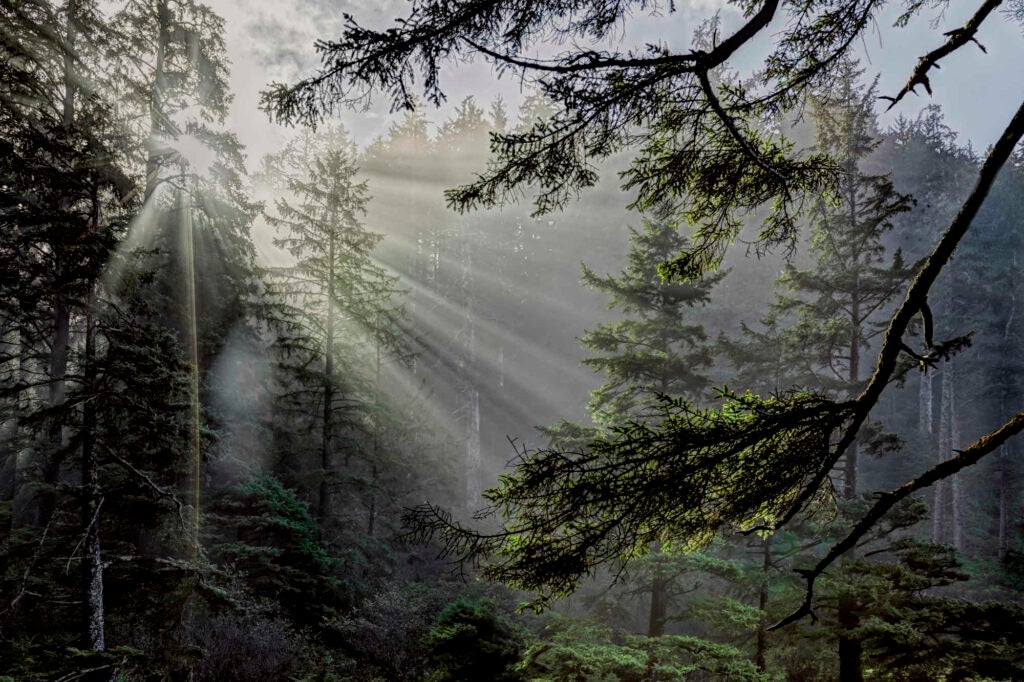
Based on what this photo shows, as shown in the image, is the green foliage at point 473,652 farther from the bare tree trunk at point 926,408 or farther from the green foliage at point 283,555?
the bare tree trunk at point 926,408

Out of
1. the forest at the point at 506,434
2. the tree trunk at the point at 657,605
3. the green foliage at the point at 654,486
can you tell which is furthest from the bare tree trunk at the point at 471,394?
the green foliage at the point at 654,486

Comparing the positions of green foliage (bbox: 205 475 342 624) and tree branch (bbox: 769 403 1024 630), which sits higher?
tree branch (bbox: 769 403 1024 630)

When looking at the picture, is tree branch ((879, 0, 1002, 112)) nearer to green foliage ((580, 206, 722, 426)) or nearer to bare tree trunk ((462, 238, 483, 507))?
green foliage ((580, 206, 722, 426))

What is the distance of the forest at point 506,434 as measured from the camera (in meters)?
2.77

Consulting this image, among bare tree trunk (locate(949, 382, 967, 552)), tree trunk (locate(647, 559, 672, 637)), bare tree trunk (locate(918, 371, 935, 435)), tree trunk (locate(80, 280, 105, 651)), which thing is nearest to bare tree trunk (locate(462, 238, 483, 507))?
tree trunk (locate(647, 559, 672, 637))

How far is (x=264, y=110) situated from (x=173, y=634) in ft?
32.8

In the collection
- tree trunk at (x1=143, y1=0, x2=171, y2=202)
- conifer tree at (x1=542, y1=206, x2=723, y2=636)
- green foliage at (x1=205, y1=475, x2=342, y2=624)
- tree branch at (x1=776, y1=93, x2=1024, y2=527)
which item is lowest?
green foliage at (x1=205, y1=475, x2=342, y2=624)

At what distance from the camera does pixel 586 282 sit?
12.2m

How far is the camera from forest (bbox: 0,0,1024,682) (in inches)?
109

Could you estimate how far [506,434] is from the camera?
10.5m

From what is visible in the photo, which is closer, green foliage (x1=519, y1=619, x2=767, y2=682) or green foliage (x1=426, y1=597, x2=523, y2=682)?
green foliage (x1=426, y1=597, x2=523, y2=682)

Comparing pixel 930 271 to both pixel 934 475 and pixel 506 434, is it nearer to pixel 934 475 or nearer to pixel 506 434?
pixel 934 475

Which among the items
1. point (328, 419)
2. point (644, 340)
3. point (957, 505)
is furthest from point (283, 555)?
point (957, 505)

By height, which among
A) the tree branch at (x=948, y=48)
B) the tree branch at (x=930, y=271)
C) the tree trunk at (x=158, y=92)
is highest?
the tree trunk at (x=158, y=92)
